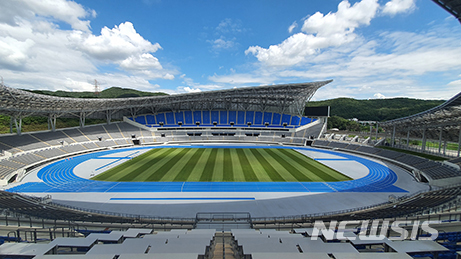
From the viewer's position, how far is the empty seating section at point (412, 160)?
18.5 metres

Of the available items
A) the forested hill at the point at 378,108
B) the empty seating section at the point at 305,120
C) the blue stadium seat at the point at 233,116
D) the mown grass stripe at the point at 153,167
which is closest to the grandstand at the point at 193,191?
the empty seating section at the point at 305,120

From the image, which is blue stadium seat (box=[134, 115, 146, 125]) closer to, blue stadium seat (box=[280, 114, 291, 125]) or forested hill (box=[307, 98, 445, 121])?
blue stadium seat (box=[280, 114, 291, 125])

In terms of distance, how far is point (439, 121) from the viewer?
23.5 meters

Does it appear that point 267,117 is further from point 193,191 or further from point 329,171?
point 193,191

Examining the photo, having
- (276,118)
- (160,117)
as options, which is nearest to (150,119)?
(160,117)

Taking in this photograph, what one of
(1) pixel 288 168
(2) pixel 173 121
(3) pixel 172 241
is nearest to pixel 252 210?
(3) pixel 172 241

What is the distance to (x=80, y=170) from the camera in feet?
73.0

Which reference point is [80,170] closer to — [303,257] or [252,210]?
[252,210]

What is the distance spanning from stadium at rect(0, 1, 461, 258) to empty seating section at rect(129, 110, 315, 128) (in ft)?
18.6

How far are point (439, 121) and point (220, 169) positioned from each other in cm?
2801

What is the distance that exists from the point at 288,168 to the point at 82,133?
3879cm

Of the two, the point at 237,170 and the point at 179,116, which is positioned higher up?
the point at 179,116

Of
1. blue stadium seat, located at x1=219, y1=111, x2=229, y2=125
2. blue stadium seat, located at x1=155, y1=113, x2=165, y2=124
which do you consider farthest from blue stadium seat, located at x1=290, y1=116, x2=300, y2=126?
blue stadium seat, located at x1=155, y1=113, x2=165, y2=124

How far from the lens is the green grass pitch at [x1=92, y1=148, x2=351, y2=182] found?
19.7m
